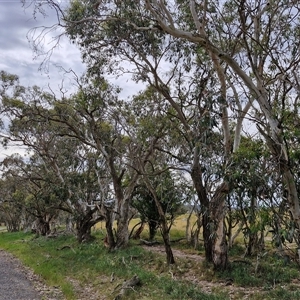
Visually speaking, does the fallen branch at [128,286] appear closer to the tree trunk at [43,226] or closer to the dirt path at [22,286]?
the dirt path at [22,286]

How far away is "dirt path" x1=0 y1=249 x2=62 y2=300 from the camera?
38.0 feet

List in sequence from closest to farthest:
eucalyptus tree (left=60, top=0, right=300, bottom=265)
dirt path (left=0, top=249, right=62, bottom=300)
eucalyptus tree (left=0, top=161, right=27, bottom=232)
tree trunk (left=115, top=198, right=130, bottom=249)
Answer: eucalyptus tree (left=60, top=0, right=300, bottom=265), dirt path (left=0, top=249, right=62, bottom=300), tree trunk (left=115, top=198, right=130, bottom=249), eucalyptus tree (left=0, top=161, right=27, bottom=232)

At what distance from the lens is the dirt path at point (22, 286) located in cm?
1159

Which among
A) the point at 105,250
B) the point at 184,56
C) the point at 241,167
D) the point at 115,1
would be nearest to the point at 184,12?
the point at 184,56

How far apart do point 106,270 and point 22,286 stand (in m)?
3.00

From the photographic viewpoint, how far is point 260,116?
29.7ft

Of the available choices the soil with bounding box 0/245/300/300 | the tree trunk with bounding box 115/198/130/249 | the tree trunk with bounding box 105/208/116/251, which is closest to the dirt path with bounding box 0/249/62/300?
the soil with bounding box 0/245/300/300

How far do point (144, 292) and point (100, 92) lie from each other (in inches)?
336

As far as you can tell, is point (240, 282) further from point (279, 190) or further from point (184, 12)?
point (184, 12)

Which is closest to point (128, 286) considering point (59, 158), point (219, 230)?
point (219, 230)

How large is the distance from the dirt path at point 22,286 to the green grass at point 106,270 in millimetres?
371

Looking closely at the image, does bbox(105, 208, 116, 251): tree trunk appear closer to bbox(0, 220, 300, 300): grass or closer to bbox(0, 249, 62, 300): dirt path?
bbox(0, 220, 300, 300): grass

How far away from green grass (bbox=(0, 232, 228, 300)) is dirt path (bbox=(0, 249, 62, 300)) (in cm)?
37

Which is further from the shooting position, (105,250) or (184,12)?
(105,250)
